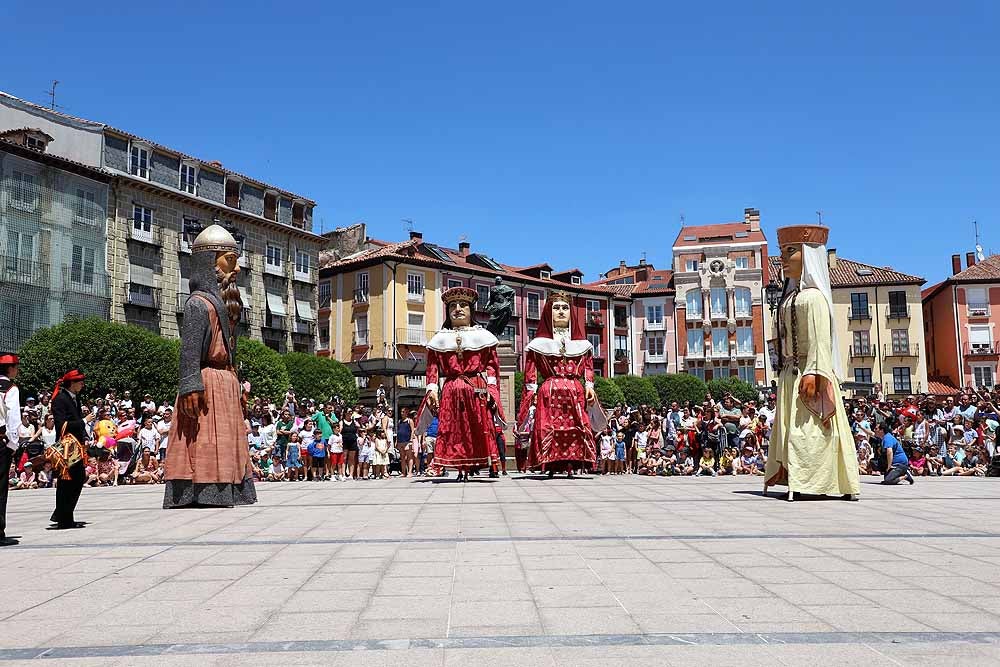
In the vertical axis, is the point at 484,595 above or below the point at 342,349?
below

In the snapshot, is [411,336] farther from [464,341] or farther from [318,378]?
[464,341]

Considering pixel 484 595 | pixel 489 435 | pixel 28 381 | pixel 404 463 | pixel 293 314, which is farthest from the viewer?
pixel 293 314

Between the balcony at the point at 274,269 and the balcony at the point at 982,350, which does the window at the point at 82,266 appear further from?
the balcony at the point at 982,350

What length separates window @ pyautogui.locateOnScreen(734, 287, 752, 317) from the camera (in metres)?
65.8

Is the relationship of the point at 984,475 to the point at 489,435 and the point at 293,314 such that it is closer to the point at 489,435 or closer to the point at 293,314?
the point at 489,435

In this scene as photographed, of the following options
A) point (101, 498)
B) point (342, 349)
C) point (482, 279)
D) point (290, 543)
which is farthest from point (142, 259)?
point (290, 543)

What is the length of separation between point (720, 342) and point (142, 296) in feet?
144

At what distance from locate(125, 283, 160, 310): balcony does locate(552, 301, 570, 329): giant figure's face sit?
32813 millimetres

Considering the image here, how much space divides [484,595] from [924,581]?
2.55 meters

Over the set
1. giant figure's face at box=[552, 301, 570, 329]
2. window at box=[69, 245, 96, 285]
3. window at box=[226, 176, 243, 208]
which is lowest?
giant figure's face at box=[552, 301, 570, 329]

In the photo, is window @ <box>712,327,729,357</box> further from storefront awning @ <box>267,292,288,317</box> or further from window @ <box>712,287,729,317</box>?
storefront awning @ <box>267,292,288,317</box>

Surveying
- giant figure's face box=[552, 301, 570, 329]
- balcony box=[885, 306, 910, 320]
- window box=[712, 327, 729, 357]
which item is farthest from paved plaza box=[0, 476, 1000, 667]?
balcony box=[885, 306, 910, 320]

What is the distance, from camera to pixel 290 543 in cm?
646

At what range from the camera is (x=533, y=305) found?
2525 inches
